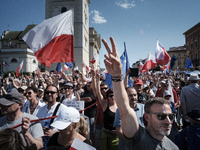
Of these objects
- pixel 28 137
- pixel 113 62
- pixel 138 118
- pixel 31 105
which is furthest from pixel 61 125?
pixel 31 105

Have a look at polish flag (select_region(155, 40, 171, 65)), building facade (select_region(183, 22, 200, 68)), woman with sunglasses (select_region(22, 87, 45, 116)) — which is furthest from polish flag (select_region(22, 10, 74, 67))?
building facade (select_region(183, 22, 200, 68))

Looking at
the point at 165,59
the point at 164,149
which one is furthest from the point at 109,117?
the point at 165,59

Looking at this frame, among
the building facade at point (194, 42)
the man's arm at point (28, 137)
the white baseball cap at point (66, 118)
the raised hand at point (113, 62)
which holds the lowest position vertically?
the man's arm at point (28, 137)

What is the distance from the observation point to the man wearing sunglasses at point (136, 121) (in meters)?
1.47

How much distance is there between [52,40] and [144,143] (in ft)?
12.4

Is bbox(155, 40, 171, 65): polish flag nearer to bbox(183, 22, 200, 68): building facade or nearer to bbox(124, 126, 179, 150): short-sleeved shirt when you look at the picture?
bbox(124, 126, 179, 150): short-sleeved shirt

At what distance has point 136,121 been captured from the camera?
149cm

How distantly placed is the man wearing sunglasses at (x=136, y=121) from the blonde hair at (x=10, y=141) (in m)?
1.07

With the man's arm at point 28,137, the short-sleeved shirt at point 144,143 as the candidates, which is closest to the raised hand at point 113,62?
→ the short-sleeved shirt at point 144,143

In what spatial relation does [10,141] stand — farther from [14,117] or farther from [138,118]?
[138,118]

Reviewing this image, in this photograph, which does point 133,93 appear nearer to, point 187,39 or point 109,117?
point 109,117

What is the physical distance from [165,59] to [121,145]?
706 centimetres

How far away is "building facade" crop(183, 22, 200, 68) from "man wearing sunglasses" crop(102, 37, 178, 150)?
4877cm

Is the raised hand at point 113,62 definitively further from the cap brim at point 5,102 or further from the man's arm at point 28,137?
the cap brim at point 5,102
